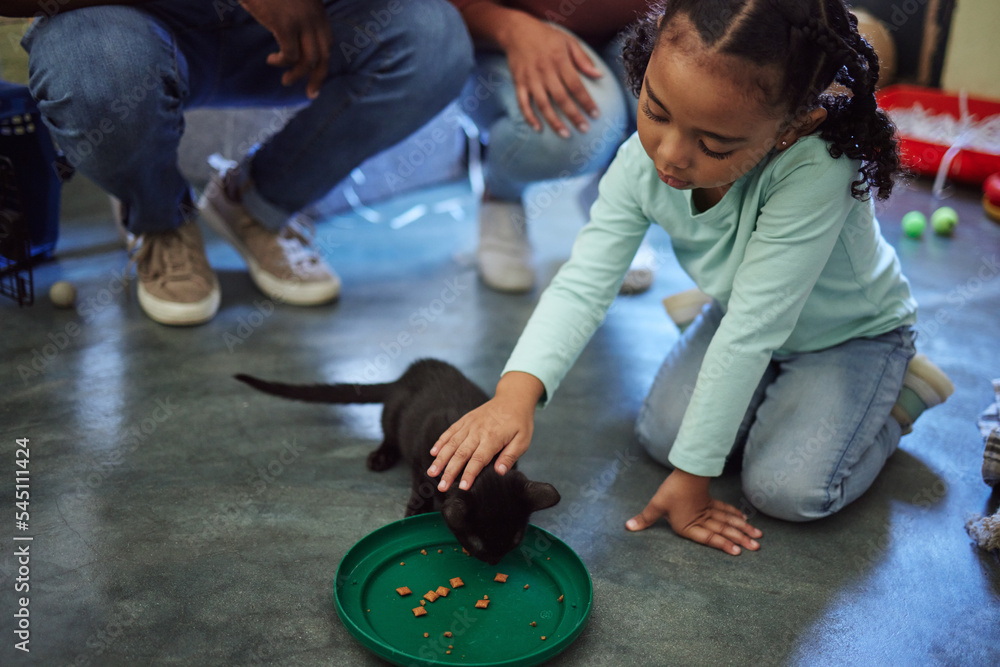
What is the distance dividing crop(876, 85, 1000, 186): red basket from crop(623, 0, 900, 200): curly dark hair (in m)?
1.93

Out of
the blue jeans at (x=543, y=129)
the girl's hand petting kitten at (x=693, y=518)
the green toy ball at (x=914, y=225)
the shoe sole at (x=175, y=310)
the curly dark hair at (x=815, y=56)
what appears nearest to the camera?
the curly dark hair at (x=815, y=56)

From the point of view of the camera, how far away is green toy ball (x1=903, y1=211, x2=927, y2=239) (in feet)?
8.53

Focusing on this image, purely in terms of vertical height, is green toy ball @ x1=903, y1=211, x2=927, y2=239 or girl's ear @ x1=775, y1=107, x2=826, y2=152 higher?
girl's ear @ x1=775, y1=107, x2=826, y2=152

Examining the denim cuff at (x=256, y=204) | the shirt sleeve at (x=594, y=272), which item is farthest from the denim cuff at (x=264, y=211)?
the shirt sleeve at (x=594, y=272)

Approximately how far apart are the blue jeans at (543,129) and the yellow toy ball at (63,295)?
108 cm

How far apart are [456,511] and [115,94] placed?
1079 millimetres

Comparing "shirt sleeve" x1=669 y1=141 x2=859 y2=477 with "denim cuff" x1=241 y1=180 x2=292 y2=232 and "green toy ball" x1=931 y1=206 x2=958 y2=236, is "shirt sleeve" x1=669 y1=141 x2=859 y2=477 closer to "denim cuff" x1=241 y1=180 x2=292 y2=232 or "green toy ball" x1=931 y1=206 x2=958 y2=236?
"denim cuff" x1=241 y1=180 x2=292 y2=232

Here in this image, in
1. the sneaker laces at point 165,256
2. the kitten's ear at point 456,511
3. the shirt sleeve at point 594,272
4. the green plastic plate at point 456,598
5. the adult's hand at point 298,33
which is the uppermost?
the adult's hand at point 298,33

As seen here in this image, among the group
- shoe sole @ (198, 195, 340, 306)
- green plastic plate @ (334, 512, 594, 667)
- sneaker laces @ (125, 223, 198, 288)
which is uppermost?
green plastic plate @ (334, 512, 594, 667)

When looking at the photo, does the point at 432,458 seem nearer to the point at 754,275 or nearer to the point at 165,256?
the point at 754,275

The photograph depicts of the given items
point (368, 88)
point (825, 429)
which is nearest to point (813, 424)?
point (825, 429)

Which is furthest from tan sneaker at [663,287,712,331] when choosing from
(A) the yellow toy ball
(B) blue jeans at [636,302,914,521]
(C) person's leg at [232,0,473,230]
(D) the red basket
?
(D) the red basket

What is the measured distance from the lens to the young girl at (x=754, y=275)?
952mm

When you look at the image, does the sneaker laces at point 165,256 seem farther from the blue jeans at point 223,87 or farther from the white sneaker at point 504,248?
the white sneaker at point 504,248
